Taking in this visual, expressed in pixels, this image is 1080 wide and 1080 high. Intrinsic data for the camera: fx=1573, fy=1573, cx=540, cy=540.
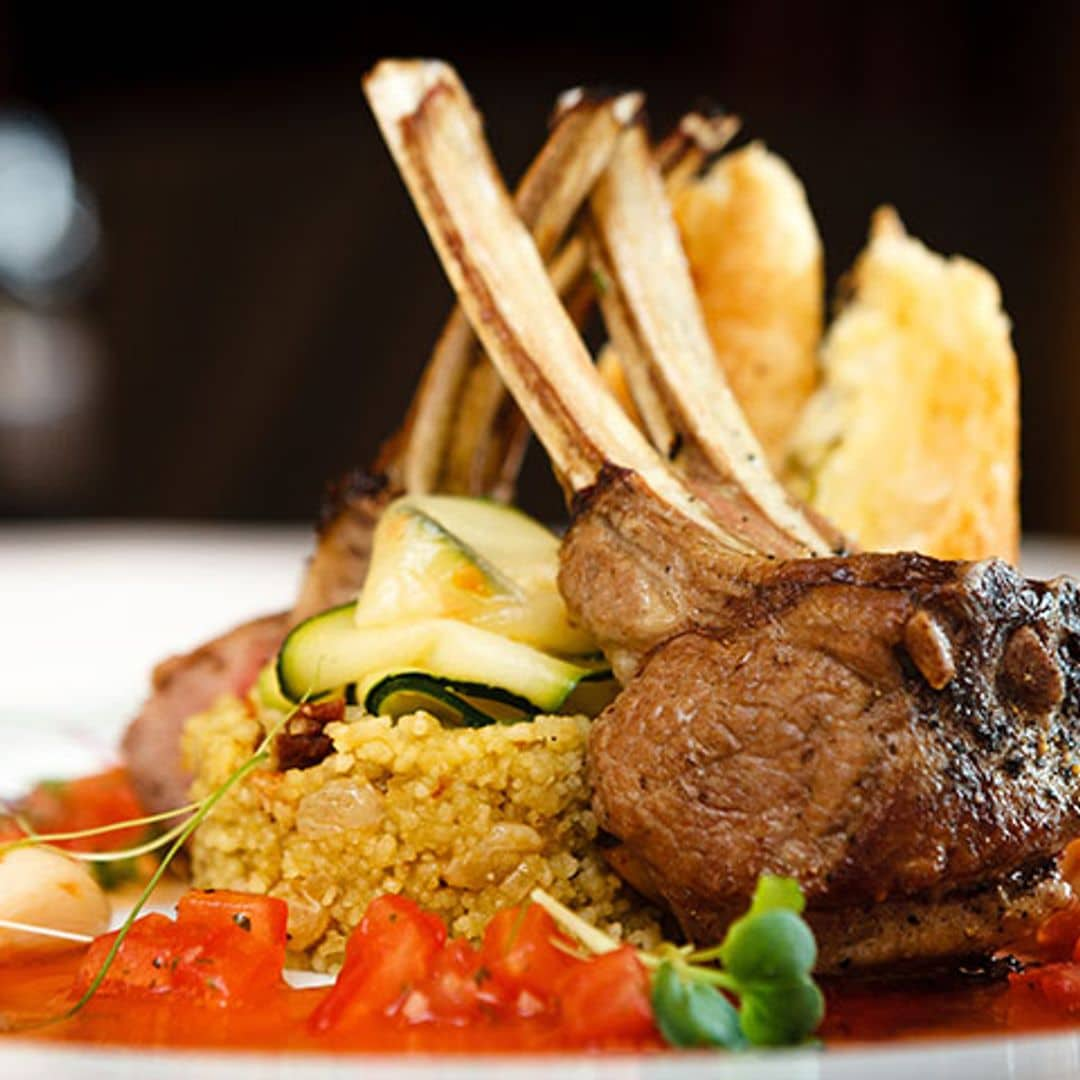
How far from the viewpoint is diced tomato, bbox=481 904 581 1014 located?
1.95 m

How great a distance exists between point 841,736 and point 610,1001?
452 millimetres

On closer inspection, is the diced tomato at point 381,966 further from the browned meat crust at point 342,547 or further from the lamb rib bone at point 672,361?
the browned meat crust at point 342,547

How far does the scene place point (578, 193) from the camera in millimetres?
3115

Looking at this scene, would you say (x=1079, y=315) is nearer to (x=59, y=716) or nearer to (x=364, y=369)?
(x=364, y=369)

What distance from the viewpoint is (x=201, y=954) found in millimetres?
2129

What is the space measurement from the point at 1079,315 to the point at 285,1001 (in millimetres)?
7453

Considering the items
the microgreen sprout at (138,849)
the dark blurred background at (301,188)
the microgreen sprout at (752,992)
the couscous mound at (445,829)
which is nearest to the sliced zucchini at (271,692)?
the microgreen sprout at (138,849)

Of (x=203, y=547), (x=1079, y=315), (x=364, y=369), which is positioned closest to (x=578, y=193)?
(x=203, y=547)

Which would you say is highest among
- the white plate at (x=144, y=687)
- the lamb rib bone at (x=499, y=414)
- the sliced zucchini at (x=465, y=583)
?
the lamb rib bone at (x=499, y=414)

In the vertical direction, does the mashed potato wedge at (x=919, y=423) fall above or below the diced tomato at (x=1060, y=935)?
above

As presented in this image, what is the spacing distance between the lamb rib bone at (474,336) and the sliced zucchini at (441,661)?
62cm

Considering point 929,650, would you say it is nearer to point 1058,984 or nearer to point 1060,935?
point 1058,984

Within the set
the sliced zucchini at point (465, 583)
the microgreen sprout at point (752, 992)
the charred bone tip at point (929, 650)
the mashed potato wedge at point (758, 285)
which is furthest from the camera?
the mashed potato wedge at point (758, 285)

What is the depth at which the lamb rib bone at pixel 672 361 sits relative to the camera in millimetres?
2592
